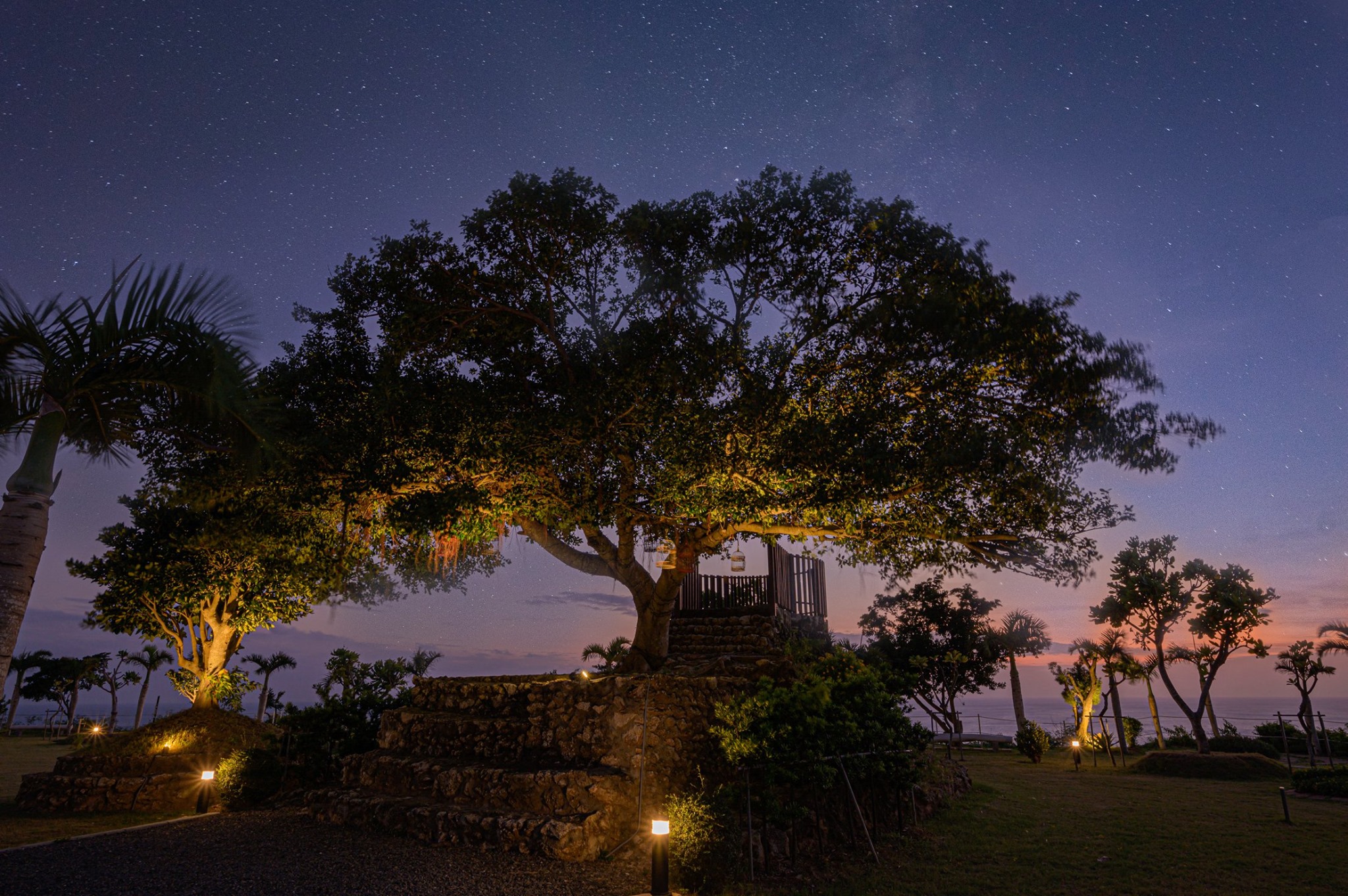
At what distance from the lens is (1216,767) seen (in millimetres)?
18797

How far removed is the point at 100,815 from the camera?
14.2 metres

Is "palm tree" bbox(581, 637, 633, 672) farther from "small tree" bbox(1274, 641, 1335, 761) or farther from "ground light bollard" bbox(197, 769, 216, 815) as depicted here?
"small tree" bbox(1274, 641, 1335, 761)

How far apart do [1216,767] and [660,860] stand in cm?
1877

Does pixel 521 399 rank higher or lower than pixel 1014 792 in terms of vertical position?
higher

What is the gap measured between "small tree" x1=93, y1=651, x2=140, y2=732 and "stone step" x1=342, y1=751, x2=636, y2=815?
114ft

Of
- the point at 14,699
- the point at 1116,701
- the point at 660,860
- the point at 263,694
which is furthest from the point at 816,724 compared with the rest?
the point at 14,699

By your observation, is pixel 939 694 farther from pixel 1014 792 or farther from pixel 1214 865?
pixel 1214 865

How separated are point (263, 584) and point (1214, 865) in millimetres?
18590

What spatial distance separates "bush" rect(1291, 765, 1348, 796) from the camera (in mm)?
14766

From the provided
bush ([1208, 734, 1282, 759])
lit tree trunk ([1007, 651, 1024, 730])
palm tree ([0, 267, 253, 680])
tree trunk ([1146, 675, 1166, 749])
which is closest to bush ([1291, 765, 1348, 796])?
bush ([1208, 734, 1282, 759])

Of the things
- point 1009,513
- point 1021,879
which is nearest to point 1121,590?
point 1009,513

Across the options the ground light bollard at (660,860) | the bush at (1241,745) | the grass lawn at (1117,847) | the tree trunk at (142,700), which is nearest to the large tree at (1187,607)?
the bush at (1241,745)

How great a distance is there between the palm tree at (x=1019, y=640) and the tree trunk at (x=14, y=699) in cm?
4926

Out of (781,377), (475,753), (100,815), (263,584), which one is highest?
(781,377)
